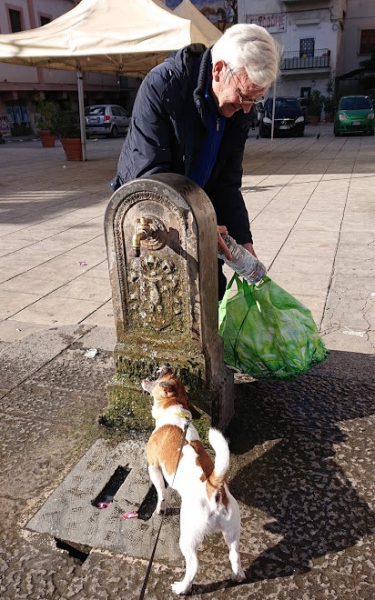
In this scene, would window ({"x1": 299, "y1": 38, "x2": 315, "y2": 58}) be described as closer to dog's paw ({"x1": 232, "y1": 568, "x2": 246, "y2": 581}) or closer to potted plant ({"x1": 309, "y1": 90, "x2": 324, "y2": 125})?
potted plant ({"x1": 309, "y1": 90, "x2": 324, "y2": 125})

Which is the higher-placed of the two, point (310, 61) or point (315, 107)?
point (310, 61)

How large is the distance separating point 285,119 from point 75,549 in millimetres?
21310

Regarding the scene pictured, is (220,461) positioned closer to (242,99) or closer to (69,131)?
(242,99)

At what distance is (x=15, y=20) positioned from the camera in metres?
28.1

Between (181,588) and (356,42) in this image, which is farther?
(356,42)

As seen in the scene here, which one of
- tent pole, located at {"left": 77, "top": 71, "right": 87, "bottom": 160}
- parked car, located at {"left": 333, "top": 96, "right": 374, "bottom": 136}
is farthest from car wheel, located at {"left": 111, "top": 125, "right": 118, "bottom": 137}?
parked car, located at {"left": 333, "top": 96, "right": 374, "bottom": 136}

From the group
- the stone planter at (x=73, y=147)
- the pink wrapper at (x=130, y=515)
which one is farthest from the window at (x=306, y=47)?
the pink wrapper at (x=130, y=515)

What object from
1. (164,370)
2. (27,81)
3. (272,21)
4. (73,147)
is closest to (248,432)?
(164,370)

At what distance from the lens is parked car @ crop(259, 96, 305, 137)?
21.2 meters

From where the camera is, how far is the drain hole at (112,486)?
2311 mm

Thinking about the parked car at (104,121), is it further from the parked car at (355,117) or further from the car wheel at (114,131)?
the parked car at (355,117)

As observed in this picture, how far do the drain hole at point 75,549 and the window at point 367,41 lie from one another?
4132cm

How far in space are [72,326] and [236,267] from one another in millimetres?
1867

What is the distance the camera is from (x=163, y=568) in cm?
196
